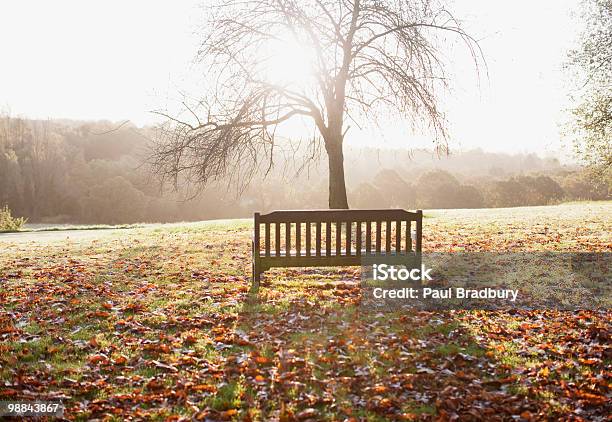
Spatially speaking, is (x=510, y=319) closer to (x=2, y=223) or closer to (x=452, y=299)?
(x=452, y=299)

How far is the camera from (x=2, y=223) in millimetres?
25453

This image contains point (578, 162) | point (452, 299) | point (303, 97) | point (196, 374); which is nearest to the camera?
point (196, 374)

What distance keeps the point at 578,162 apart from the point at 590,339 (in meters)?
17.1

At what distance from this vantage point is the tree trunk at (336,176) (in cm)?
1634

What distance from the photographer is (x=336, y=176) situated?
16.5 m

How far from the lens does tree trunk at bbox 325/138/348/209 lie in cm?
1634

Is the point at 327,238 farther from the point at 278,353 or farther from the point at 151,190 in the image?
the point at 151,190

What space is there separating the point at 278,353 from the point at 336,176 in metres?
11.5

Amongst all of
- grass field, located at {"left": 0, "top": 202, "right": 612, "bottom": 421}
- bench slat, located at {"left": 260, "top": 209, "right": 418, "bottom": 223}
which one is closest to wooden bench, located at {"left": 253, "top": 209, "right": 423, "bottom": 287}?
bench slat, located at {"left": 260, "top": 209, "right": 418, "bottom": 223}

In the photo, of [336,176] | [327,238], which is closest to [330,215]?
[327,238]

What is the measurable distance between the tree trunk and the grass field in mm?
7336

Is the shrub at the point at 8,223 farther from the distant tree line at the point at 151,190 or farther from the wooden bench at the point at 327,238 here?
the distant tree line at the point at 151,190

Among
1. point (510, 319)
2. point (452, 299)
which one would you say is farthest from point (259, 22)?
point (510, 319)

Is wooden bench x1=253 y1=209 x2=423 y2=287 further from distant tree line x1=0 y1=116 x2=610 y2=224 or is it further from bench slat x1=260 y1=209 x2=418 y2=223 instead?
distant tree line x1=0 y1=116 x2=610 y2=224
